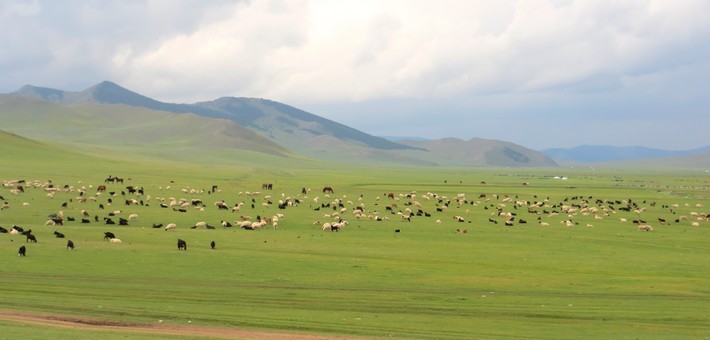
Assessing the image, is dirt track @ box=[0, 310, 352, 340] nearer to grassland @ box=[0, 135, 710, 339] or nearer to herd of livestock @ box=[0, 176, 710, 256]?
grassland @ box=[0, 135, 710, 339]

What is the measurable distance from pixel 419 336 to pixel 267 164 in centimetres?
18255

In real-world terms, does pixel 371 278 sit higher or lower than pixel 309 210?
lower

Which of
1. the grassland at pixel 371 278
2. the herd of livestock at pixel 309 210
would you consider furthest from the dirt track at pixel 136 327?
the herd of livestock at pixel 309 210

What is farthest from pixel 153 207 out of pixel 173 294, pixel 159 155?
pixel 159 155

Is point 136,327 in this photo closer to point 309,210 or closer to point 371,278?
point 371,278

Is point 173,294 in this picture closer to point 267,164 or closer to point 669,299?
point 669,299

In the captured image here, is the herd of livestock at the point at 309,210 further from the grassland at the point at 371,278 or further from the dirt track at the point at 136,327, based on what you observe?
the dirt track at the point at 136,327

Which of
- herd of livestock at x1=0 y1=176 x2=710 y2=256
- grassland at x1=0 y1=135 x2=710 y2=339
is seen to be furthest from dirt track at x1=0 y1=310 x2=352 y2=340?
herd of livestock at x1=0 y1=176 x2=710 y2=256

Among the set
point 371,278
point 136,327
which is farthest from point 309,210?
point 136,327

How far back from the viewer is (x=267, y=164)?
653ft

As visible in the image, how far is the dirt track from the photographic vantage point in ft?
55.8

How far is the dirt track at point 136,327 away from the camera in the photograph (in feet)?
55.8

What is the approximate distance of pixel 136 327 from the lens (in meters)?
17.8

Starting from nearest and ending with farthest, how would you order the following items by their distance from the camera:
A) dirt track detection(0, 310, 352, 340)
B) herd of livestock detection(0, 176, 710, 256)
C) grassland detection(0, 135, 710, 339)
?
1. dirt track detection(0, 310, 352, 340)
2. grassland detection(0, 135, 710, 339)
3. herd of livestock detection(0, 176, 710, 256)
